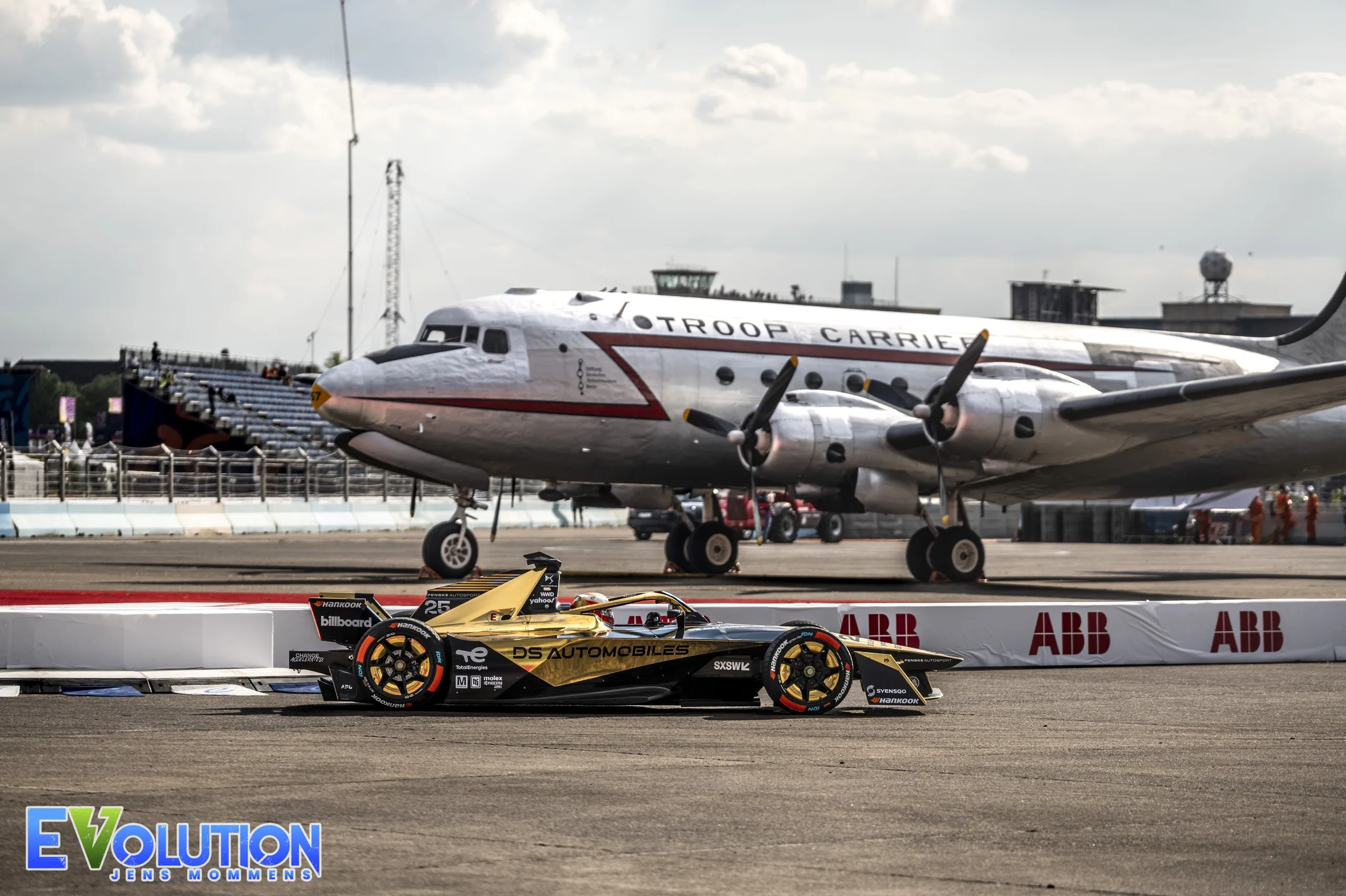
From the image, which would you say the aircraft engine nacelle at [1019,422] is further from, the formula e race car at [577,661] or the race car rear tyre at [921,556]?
the formula e race car at [577,661]

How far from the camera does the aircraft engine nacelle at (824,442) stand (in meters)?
27.1

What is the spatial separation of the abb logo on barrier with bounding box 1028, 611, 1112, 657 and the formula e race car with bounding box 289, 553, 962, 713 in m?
4.31

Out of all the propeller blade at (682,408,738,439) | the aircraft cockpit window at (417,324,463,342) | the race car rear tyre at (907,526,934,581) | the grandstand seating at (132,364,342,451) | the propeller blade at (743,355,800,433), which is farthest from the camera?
the grandstand seating at (132,364,342,451)

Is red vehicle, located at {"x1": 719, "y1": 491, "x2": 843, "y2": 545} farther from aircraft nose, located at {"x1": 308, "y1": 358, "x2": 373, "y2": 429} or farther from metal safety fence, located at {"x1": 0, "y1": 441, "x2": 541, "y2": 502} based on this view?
aircraft nose, located at {"x1": 308, "y1": 358, "x2": 373, "y2": 429}

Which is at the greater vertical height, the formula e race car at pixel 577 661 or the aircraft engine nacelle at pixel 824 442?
the aircraft engine nacelle at pixel 824 442

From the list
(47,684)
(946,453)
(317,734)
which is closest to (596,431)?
(946,453)

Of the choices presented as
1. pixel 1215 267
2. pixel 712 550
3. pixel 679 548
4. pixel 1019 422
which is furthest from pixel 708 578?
pixel 1215 267

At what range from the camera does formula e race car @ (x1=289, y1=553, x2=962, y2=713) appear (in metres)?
12.2

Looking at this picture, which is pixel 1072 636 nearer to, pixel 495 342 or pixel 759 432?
pixel 759 432

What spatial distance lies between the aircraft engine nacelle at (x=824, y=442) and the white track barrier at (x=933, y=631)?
1015 centimetres

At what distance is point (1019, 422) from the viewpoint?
27141 millimetres

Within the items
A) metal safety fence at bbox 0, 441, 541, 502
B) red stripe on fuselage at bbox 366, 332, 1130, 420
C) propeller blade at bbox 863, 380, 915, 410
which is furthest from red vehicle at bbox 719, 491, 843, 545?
propeller blade at bbox 863, 380, 915, 410

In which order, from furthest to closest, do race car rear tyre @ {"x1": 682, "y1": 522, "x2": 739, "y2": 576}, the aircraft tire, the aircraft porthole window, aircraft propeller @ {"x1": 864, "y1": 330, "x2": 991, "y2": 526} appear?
the aircraft tire → race car rear tyre @ {"x1": 682, "y1": 522, "x2": 739, "y2": 576} → the aircraft porthole window → aircraft propeller @ {"x1": 864, "y1": 330, "x2": 991, "y2": 526}

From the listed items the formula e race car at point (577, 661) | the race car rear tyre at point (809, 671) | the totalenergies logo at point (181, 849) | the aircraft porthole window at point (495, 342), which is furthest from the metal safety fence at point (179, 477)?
the totalenergies logo at point (181, 849)
